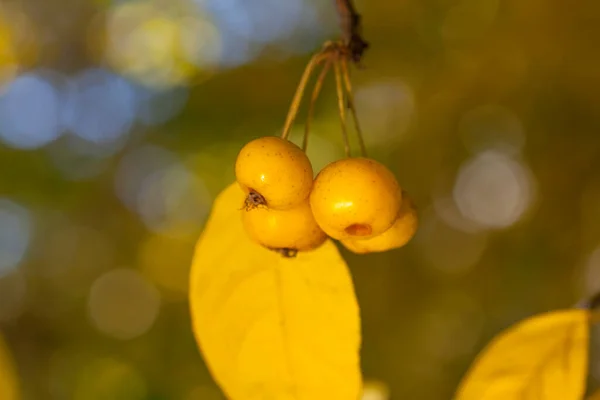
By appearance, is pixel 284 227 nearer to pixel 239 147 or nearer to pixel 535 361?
pixel 535 361

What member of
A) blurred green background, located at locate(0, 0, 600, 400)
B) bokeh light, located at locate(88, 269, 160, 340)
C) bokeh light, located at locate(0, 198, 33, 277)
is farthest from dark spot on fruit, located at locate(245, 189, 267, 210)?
bokeh light, located at locate(0, 198, 33, 277)

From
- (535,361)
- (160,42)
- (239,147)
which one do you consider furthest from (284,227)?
(160,42)

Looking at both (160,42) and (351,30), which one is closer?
(351,30)

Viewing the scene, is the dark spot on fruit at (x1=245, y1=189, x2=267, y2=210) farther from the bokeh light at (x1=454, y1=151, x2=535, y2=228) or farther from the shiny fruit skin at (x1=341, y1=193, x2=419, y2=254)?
the bokeh light at (x1=454, y1=151, x2=535, y2=228)

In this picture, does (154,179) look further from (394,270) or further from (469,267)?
(469,267)

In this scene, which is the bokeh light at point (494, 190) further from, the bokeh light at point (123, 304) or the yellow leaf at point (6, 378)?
the yellow leaf at point (6, 378)

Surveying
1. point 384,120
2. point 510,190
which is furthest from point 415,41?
point 510,190
